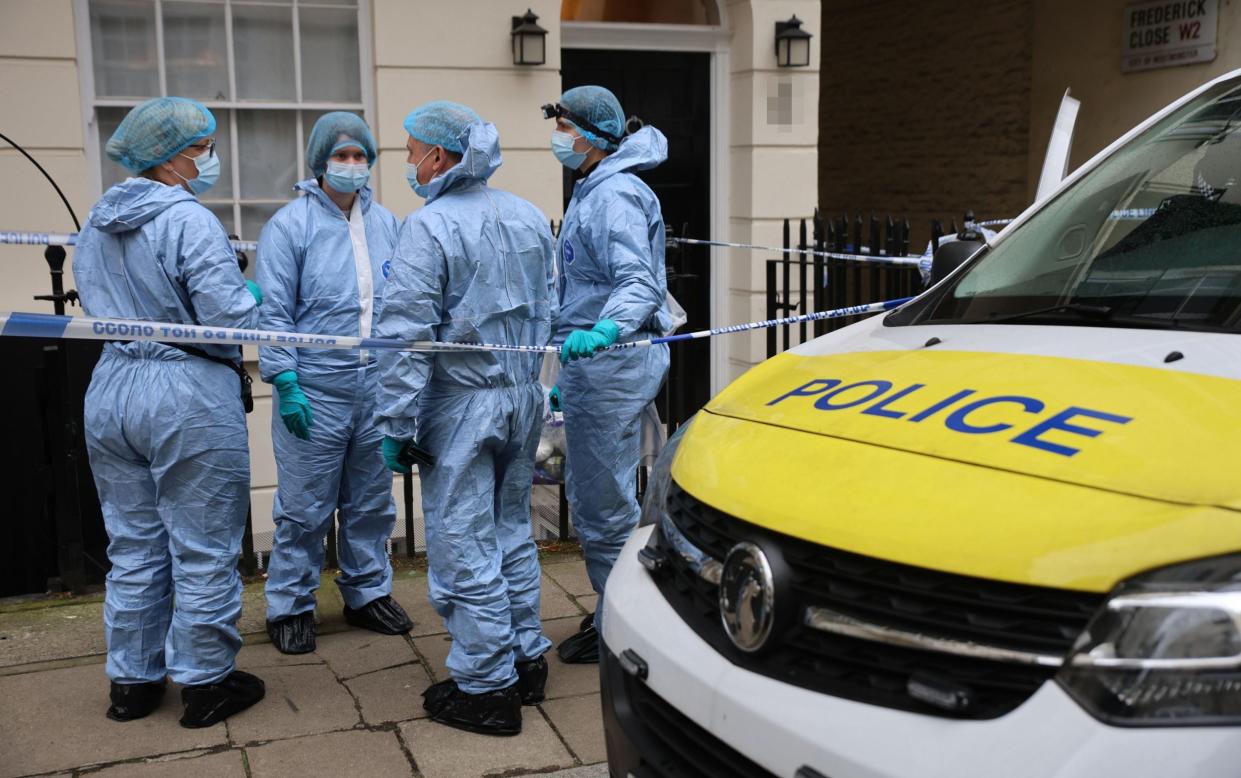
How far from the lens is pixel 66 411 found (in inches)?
215

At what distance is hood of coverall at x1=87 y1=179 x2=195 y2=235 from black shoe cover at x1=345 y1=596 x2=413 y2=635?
182 centimetres

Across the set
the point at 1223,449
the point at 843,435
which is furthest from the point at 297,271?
the point at 1223,449

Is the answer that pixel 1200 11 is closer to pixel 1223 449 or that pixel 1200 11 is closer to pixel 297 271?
pixel 297 271

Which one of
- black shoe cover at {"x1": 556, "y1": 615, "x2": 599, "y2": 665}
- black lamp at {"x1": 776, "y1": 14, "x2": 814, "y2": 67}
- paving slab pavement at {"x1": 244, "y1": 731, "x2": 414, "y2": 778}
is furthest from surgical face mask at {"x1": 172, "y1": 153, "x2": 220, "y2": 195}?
black lamp at {"x1": 776, "y1": 14, "x2": 814, "y2": 67}

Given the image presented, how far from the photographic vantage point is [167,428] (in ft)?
13.0

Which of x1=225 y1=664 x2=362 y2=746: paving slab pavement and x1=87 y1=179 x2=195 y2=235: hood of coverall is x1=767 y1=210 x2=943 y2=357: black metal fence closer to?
x1=225 y1=664 x2=362 y2=746: paving slab pavement

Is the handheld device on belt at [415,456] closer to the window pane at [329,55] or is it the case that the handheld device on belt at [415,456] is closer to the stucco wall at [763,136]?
the window pane at [329,55]

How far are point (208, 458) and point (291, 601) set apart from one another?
3.24 ft

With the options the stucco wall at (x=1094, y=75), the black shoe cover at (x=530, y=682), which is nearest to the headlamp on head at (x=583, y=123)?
the black shoe cover at (x=530, y=682)

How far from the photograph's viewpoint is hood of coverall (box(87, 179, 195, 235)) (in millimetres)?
3898

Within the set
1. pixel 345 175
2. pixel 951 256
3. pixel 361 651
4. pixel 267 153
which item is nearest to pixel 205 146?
pixel 345 175

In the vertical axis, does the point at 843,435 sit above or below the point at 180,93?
below

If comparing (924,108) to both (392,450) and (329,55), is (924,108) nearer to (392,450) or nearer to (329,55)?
(329,55)

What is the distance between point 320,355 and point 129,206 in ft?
3.52
